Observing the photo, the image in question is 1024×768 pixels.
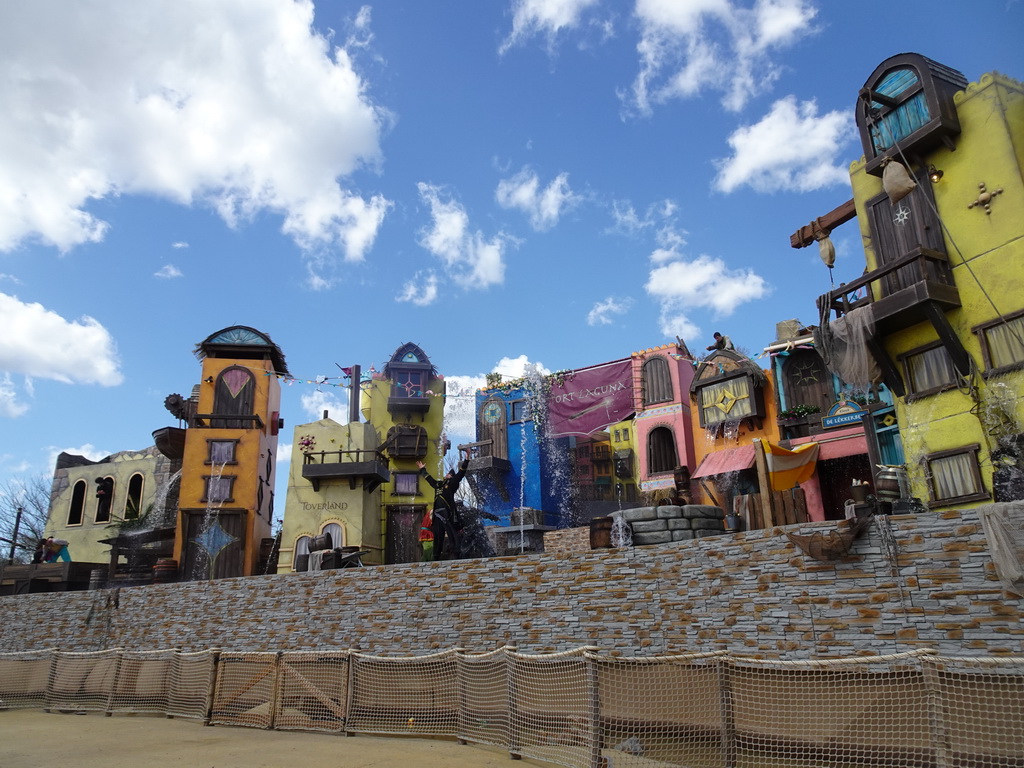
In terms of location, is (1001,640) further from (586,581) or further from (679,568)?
(586,581)

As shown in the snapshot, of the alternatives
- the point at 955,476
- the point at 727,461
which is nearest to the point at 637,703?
the point at 955,476

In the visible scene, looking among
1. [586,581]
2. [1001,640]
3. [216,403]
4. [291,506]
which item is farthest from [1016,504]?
[216,403]

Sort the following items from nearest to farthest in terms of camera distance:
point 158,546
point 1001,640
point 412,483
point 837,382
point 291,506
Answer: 1. point 1001,640
2. point 837,382
3. point 158,546
4. point 291,506
5. point 412,483

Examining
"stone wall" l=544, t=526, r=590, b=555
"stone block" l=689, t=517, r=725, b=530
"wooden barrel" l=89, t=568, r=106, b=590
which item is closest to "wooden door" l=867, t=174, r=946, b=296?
"stone block" l=689, t=517, r=725, b=530

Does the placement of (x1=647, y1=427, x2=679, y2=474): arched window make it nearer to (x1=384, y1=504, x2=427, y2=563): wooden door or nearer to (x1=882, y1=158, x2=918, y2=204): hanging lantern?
(x1=384, y1=504, x2=427, y2=563): wooden door

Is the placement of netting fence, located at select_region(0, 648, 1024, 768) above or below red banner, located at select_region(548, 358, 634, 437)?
below

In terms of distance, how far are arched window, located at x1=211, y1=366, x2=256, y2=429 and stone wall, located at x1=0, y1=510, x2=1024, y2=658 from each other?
36.4 feet

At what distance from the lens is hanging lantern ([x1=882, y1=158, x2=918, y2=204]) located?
14.4m

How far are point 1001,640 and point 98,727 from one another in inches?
548

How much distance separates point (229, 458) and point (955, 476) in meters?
24.7

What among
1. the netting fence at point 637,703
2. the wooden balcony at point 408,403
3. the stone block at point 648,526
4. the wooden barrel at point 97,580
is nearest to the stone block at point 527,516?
the wooden balcony at point 408,403

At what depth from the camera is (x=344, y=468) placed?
29.2 meters

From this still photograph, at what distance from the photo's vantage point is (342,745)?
34.2 ft

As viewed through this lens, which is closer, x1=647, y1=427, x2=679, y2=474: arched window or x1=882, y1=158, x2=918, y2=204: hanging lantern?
x1=882, y1=158, x2=918, y2=204: hanging lantern
